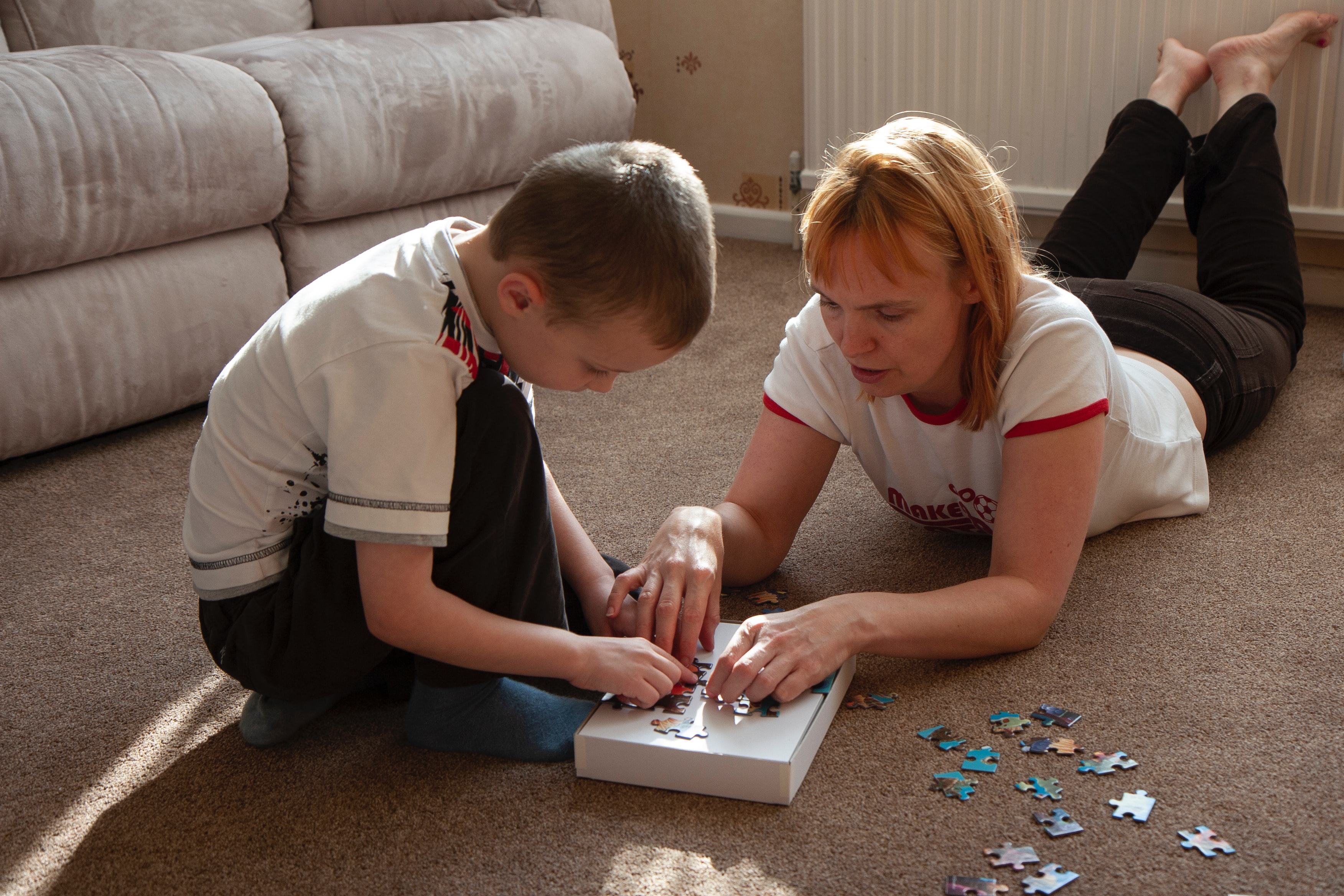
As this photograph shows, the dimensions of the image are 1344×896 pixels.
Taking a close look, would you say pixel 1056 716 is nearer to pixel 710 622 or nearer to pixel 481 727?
pixel 710 622

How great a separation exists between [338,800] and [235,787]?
0.34 feet

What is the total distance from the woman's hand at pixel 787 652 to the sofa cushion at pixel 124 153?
1238 mm

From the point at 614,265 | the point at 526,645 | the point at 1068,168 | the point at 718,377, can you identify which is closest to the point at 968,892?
the point at 526,645

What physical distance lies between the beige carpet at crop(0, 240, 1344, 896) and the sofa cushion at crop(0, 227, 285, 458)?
0.26m

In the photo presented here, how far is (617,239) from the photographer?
856mm

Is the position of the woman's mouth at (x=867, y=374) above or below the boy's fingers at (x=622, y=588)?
above

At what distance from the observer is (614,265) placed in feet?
2.81

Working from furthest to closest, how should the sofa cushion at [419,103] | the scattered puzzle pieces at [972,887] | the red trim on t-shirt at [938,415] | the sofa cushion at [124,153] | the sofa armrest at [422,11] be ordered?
1. the sofa armrest at [422,11]
2. the sofa cushion at [419,103]
3. the sofa cushion at [124,153]
4. the red trim on t-shirt at [938,415]
5. the scattered puzzle pieces at [972,887]

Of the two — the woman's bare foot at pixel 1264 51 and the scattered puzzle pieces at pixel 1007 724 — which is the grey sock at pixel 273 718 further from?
the woman's bare foot at pixel 1264 51

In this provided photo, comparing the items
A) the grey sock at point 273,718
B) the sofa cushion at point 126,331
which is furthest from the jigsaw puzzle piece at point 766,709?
the sofa cushion at point 126,331

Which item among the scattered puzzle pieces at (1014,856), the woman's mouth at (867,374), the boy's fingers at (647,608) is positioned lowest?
the scattered puzzle pieces at (1014,856)

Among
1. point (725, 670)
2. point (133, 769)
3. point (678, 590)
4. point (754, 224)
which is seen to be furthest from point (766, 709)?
point (754, 224)

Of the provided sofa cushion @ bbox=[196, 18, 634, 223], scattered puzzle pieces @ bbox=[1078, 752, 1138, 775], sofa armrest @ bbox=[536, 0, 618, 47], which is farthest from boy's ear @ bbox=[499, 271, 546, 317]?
sofa armrest @ bbox=[536, 0, 618, 47]

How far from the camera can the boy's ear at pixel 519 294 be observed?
2.91 feet
